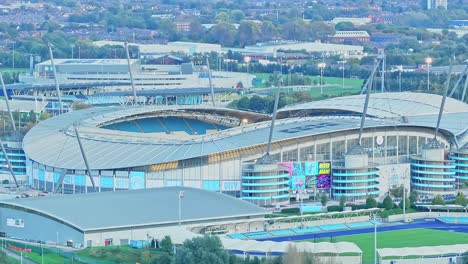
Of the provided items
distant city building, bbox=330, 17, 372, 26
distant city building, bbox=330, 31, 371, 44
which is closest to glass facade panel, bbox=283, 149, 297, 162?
distant city building, bbox=330, 31, 371, 44

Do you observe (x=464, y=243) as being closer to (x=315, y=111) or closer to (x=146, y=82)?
(x=315, y=111)

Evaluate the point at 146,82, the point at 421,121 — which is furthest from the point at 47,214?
the point at 146,82

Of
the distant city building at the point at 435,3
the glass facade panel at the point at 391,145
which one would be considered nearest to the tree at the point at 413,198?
the glass facade panel at the point at 391,145

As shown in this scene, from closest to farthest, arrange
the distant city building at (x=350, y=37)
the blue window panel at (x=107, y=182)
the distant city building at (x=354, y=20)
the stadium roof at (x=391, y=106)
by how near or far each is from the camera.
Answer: the blue window panel at (x=107, y=182) < the stadium roof at (x=391, y=106) < the distant city building at (x=350, y=37) < the distant city building at (x=354, y=20)

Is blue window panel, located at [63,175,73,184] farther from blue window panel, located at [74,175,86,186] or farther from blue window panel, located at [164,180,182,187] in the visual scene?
blue window panel, located at [164,180,182,187]

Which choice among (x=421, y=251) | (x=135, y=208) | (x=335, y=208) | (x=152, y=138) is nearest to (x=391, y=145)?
(x=335, y=208)

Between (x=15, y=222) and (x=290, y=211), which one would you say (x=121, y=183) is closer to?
(x=290, y=211)

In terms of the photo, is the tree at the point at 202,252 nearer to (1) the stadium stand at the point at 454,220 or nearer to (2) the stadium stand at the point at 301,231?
(2) the stadium stand at the point at 301,231

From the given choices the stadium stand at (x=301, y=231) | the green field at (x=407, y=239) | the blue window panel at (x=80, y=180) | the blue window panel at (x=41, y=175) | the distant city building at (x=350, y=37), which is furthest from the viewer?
the distant city building at (x=350, y=37)
